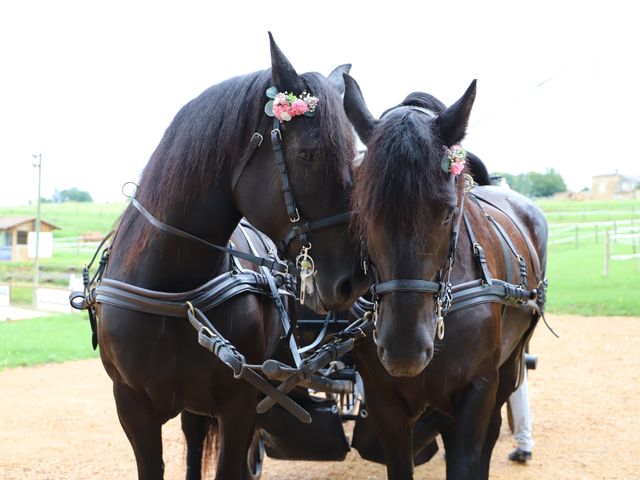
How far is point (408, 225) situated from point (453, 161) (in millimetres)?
324

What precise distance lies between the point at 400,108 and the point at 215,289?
3.73 feet

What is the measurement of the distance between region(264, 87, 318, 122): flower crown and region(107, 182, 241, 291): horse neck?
1.52ft

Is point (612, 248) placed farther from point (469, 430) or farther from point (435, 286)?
point (435, 286)

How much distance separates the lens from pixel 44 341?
1184cm

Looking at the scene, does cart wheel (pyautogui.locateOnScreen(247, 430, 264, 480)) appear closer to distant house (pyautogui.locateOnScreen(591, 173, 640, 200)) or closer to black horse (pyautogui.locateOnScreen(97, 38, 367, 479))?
black horse (pyautogui.locateOnScreen(97, 38, 367, 479))

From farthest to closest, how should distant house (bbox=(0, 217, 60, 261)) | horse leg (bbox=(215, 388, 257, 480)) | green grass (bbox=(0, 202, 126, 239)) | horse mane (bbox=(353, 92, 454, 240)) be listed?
green grass (bbox=(0, 202, 126, 239)) < distant house (bbox=(0, 217, 60, 261)) < horse leg (bbox=(215, 388, 257, 480)) < horse mane (bbox=(353, 92, 454, 240))

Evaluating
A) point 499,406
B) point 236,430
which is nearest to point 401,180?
point 236,430

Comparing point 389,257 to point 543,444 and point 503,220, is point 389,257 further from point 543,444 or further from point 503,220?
point 543,444

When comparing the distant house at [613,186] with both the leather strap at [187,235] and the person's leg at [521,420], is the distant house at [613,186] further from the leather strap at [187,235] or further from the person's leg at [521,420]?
the leather strap at [187,235]

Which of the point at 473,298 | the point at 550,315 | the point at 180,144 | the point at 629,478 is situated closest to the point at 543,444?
the point at 629,478

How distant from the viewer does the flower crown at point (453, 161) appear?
260cm

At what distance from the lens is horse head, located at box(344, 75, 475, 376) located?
2492 millimetres

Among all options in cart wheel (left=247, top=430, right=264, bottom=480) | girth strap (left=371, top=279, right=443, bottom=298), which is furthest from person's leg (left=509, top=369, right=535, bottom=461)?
girth strap (left=371, top=279, right=443, bottom=298)

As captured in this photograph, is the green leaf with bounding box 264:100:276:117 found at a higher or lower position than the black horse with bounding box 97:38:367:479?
higher
